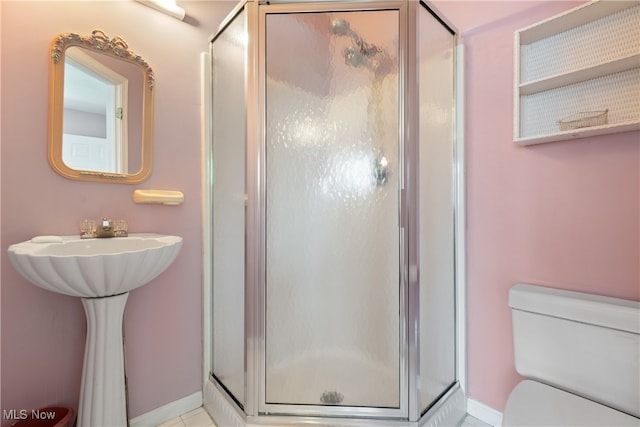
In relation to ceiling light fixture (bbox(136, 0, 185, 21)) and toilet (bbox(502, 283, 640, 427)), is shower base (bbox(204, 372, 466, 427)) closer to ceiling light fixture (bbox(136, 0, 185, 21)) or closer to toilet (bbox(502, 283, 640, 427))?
toilet (bbox(502, 283, 640, 427))

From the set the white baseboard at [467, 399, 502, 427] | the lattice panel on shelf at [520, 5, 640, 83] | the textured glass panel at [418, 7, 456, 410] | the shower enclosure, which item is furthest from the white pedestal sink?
the lattice panel on shelf at [520, 5, 640, 83]

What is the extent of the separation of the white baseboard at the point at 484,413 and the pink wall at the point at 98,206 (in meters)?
1.40

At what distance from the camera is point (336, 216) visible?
144 centimetres

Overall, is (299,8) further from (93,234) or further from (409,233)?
(93,234)

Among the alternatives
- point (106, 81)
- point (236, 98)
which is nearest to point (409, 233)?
point (236, 98)

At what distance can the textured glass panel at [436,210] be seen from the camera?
1318mm

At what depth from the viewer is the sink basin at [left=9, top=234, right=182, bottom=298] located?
90 cm

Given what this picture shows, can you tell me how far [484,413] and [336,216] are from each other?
3.93ft

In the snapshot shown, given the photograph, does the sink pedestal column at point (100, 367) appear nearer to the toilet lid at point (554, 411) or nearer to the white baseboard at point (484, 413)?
the toilet lid at point (554, 411)

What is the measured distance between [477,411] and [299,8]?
205 centimetres

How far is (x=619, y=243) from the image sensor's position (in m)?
1.10

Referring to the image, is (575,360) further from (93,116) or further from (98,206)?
(93,116)

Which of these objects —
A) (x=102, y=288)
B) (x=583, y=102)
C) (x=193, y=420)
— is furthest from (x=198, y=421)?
(x=583, y=102)

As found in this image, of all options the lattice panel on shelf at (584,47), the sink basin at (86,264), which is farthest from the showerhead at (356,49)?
the sink basin at (86,264)
